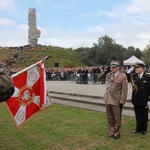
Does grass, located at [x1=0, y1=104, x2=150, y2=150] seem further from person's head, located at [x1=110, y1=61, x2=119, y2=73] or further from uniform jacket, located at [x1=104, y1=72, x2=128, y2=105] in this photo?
person's head, located at [x1=110, y1=61, x2=119, y2=73]

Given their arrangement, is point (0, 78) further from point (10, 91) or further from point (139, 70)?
point (139, 70)

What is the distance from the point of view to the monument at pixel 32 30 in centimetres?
5900

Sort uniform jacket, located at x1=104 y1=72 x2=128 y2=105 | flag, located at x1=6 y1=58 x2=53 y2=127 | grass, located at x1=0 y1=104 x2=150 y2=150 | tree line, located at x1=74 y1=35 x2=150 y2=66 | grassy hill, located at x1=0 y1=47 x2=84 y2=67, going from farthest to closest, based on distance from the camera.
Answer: tree line, located at x1=74 y1=35 x2=150 y2=66 → grassy hill, located at x1=0 y1=47 x2=84 y2=67 → uniform jacket, located at x1=104 y1=72 x2=128 y2=105 → grass, located at x1=0 y1=104 x2=150 y2=150 → flag, located at x1=6 y1=58 x2=53 y2=127

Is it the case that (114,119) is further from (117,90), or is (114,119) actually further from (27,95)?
(27,95)

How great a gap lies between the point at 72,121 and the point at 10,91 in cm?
608

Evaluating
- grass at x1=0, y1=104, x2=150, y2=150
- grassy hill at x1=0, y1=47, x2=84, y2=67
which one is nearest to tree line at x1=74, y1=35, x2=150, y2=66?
grassy hill at x1=0, y1=47, x2=84, y2=67

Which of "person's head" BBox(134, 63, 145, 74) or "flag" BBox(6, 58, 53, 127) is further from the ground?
"person's head" BBox(134, 63, 145, 74)

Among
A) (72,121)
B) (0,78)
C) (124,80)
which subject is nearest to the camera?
(0,78)

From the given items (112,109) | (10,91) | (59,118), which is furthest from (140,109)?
(10,91)

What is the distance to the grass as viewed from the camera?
6.03m

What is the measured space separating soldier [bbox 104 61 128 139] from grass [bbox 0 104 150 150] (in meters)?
0.30

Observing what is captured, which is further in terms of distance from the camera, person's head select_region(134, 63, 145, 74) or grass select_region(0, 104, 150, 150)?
Answer: person's head select_region(134, 63, 145, 74)

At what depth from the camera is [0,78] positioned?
8.04 feet

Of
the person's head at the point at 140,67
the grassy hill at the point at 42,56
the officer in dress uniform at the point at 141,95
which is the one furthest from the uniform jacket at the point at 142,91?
the grassy hill at the point at 42,56
